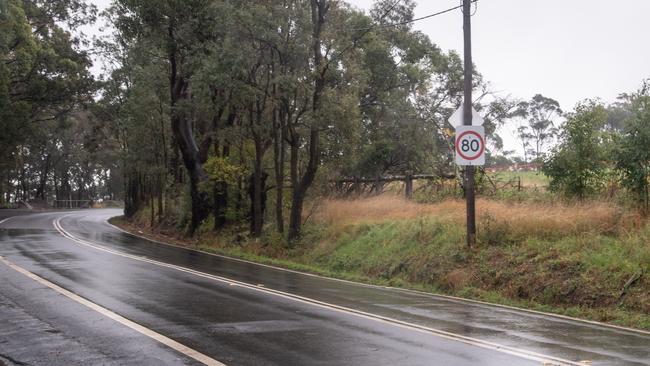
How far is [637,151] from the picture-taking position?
47.2ft

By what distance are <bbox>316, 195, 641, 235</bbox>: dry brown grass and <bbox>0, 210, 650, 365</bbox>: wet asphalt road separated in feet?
11.9

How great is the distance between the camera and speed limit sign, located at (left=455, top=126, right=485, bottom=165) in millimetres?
16344

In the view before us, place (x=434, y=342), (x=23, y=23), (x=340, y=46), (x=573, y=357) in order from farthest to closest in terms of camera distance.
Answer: (x=23, y=23)
(x=340, y=46)
(x=434, y=342)
(x=573, y=357)

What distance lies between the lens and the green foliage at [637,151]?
47.2ft

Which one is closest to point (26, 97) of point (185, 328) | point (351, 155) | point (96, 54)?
point (96, 54)

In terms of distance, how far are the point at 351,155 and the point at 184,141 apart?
1078 centimetres

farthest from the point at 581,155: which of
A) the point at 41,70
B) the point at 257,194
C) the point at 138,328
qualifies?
the point at 41,70

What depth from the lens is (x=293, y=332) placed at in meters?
8.61

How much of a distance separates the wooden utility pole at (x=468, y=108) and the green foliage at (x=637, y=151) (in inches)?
138

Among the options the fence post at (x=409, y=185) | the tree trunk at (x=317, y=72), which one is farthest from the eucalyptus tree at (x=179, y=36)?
the fence post at (x=409, y=185)

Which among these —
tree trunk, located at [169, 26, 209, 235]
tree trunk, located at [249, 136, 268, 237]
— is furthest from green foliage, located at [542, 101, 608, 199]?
tree trunk, located at [169, 26, 209, 235]

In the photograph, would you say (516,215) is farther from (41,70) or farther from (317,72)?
(41,70)

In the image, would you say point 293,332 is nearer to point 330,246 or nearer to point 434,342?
point 434,342

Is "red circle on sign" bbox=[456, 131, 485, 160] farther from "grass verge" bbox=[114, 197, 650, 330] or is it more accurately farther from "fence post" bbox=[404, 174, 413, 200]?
"fence post" bbox=[404, 174, 413, 200]
